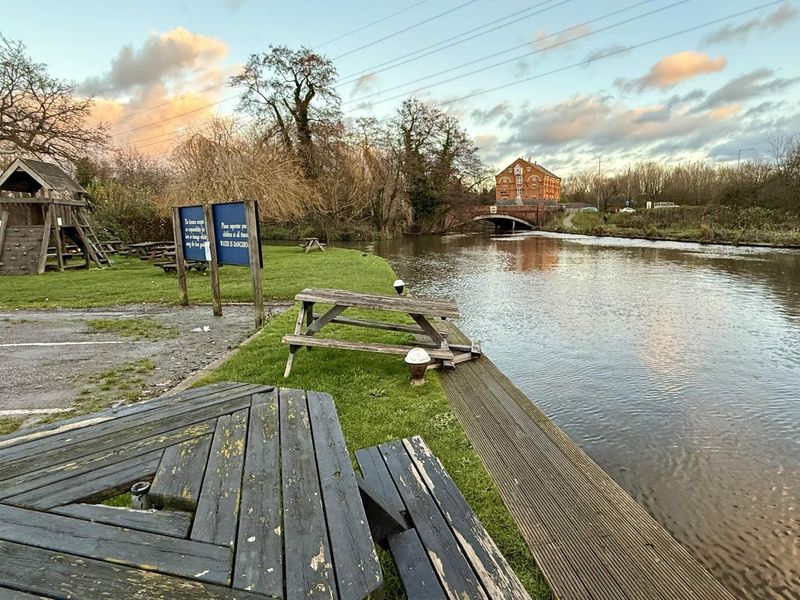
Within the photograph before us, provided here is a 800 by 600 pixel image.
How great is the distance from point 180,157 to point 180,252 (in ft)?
43.0

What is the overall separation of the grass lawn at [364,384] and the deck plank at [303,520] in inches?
34.3

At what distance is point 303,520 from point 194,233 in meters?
7.76

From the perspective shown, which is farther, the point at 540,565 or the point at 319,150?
the point at 319,150

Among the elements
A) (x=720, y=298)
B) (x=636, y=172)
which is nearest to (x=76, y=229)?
(x=720, y=298)

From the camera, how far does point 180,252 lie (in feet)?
27.4

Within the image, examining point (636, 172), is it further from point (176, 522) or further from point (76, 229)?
point (176, 522)

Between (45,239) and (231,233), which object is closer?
(231,233)

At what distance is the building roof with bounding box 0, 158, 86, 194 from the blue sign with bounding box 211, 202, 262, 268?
12.6 m

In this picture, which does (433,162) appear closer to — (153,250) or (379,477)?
(153,250)

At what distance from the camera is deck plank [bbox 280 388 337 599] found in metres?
1.10

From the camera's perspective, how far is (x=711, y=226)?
29.1 m

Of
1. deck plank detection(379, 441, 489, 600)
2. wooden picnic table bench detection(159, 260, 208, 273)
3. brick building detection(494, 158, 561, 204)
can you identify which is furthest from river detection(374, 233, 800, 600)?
brick building detection(494, 158, 561, 204)

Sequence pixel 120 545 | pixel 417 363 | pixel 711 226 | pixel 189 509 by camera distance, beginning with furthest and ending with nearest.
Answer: pixel 711 226 → pixel 417 363 → pixel 189 509 → pixel 120 545

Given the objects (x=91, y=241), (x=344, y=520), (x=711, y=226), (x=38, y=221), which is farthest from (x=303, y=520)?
(x=711, y=226)
